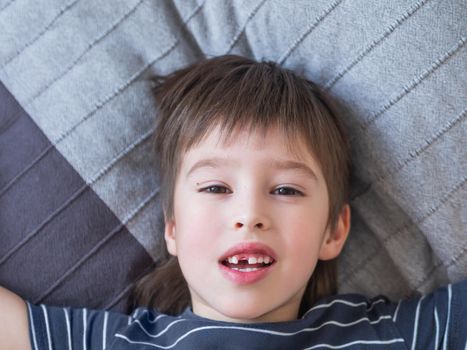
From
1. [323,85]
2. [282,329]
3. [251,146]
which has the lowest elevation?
[282,329]

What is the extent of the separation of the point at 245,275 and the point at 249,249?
0.15 ft

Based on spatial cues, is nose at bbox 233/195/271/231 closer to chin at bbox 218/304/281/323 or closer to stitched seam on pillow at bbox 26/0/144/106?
chin at bbox 218/304/281/323

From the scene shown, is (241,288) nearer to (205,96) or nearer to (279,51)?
(205,96)

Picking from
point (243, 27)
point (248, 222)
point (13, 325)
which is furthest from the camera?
point (243, 27)

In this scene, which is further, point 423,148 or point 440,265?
point 440,265

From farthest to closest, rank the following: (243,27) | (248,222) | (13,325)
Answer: (243,27) < (13,325) < (248,222)

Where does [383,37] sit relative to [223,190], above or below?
above

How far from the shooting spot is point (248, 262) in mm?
1056

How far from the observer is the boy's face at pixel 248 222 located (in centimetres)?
105

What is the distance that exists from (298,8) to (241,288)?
0.50 m

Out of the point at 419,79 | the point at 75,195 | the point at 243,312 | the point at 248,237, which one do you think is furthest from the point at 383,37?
the point at 75,195

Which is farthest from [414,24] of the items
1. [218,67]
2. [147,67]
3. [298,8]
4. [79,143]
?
[79,143]

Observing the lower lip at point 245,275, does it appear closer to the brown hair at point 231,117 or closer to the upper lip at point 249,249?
the upper lip at point 249,249

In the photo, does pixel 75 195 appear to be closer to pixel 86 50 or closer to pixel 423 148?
pixel 86 50
